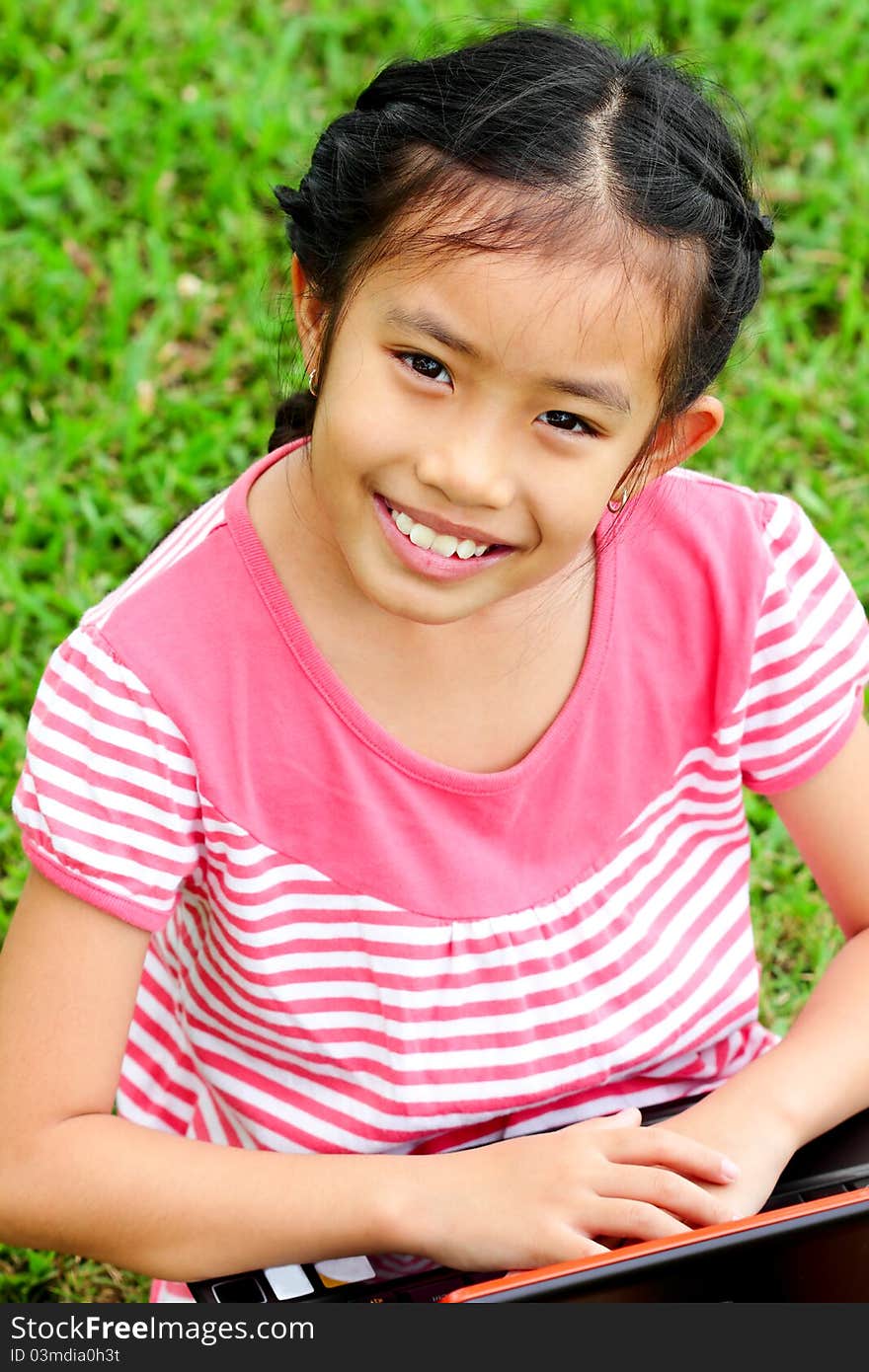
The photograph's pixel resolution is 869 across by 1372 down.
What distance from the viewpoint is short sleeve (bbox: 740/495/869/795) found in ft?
4.93

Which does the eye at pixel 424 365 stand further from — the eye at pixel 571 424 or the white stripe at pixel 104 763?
the white stripe at pixel 104 763

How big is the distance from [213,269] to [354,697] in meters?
1.63

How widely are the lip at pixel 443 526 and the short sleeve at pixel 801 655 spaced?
367 mm

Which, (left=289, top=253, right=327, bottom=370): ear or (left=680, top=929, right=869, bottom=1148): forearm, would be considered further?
(left=680, top=929, right=869, bottom=1148): forearm

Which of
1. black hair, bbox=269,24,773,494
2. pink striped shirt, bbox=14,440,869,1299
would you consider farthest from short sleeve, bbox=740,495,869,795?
black hair, bbox=269,24,773,494

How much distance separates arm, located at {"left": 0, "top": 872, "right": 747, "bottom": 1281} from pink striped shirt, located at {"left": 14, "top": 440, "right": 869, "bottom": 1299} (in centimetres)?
8

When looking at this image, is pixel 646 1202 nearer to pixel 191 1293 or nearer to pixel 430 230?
pixel 191 1293

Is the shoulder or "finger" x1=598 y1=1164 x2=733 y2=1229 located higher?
the shoulder

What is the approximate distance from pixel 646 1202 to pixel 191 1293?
1.32 feet

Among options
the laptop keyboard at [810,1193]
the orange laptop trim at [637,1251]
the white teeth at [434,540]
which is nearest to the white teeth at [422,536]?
the white teeth at [434,540]

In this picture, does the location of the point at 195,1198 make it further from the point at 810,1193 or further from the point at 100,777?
the point at 810,1193

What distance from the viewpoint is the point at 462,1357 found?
1.12m

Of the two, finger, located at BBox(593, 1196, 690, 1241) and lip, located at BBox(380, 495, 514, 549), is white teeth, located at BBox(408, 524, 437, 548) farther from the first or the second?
finger, located at BBox(593, 1196, 690, 1241)

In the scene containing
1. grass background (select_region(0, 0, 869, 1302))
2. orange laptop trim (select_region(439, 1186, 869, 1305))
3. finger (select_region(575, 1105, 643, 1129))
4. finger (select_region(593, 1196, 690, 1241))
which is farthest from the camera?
grass background (select_region(0, 0, 869, 1302))
